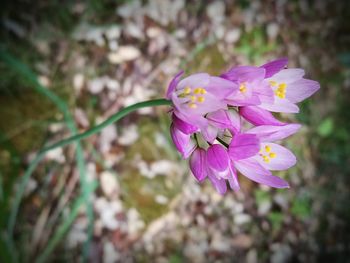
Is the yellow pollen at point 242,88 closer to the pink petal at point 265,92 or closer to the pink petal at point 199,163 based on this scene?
the pink petal at point 265,92

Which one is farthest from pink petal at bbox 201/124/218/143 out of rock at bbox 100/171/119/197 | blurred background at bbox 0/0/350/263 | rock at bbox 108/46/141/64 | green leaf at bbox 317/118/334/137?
green leaf at bbox 317/118/334/137

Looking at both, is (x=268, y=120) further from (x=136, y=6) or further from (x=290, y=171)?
(x=290, y=171)

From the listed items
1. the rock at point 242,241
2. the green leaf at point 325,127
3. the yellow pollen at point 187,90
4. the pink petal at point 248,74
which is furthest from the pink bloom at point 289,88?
the green leaf at point 325,127

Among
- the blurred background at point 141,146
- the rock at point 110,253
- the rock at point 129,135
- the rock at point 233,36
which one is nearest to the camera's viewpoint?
the blurred background at point 141,146

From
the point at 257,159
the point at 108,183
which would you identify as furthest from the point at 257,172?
the point at 108,183

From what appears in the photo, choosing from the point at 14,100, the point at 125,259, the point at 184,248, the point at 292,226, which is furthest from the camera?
Result: the point at 292,226

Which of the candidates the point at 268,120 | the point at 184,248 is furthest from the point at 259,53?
the point at 268,120
